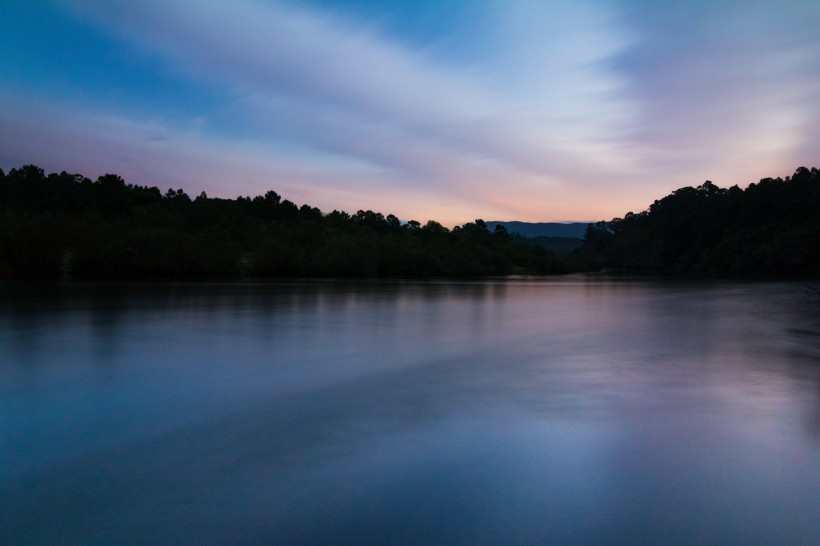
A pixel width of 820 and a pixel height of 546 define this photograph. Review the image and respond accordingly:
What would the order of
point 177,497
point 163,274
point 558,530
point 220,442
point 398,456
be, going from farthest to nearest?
1. point 163,274
2. point 220,442
3. point 398,456
4. point 177,497
5. point 558,530

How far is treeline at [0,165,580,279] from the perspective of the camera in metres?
34.5

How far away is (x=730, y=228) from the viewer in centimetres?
8825

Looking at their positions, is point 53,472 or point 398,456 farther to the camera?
point 398,456

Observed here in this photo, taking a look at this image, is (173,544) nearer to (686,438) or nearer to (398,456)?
(398,456)

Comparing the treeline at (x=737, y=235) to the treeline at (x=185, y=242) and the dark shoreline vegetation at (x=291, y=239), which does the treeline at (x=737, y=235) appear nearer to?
the dark shoreline vegetation at (x=291, y=239)

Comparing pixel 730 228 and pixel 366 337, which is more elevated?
pixel 730 228

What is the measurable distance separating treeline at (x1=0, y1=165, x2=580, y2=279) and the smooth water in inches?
1007

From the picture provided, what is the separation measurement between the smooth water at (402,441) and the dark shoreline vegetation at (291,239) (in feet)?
77.5

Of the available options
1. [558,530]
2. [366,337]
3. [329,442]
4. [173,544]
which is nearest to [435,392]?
[329,442]

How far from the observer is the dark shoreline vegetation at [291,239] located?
35.5 m

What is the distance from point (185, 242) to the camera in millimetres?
42688

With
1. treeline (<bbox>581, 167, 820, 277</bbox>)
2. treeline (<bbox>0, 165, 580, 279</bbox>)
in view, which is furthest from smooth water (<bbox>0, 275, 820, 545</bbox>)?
treeline (<bbox>581, 167, 820, 277</bbox>)

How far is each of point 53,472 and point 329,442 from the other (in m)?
2.28

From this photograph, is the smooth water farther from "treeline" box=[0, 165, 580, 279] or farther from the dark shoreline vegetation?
"treeline" box=[0, 165, 580, 279]
